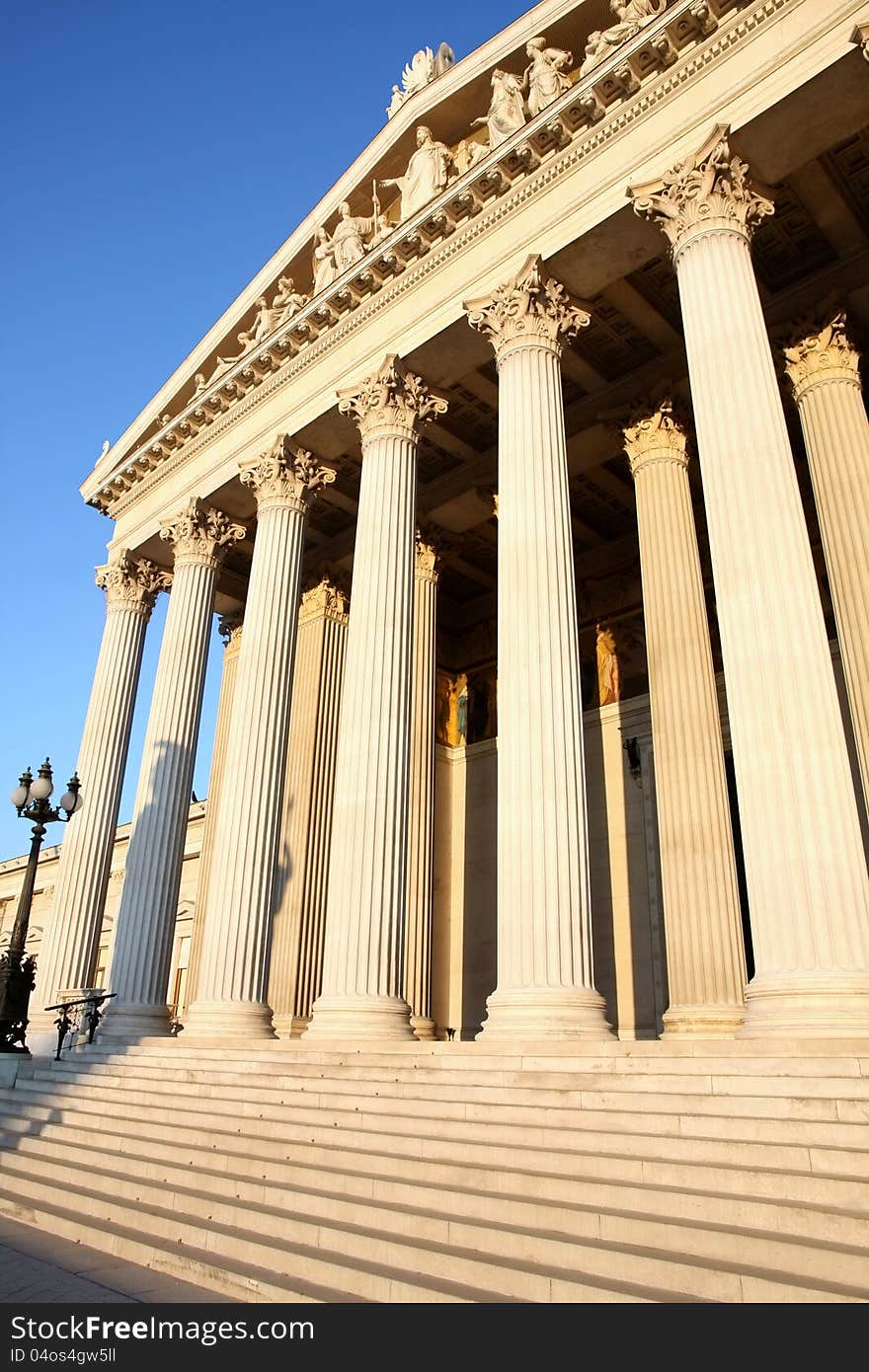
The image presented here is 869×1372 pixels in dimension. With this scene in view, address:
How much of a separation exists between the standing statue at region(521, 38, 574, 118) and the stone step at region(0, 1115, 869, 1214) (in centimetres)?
1653

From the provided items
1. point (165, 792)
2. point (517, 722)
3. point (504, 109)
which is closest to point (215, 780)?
point (165, 792)

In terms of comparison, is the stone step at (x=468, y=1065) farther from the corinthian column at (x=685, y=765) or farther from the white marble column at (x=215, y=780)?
the white marble column at (x=215, y=780)

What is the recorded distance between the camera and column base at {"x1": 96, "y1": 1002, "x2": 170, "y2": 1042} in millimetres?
18188

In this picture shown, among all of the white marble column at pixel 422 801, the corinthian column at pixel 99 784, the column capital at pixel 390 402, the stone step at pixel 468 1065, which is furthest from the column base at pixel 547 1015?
the corinthian column at pixel 99 784

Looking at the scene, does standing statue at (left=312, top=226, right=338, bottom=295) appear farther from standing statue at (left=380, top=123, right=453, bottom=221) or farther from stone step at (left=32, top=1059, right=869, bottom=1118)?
stone step at (left=32, top=1059, right=869, bottom=1118)

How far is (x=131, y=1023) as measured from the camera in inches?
725

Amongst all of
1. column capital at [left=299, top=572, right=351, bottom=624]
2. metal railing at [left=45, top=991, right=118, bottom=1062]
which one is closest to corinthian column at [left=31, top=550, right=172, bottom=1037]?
metal railing at [left=45, top=991, right=118, bottom=1062]

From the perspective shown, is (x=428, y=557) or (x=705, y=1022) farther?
(x=428, y=557)

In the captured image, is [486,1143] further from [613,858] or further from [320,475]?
[320,475]

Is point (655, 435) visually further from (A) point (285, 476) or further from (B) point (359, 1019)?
(B) point (359, 1019)

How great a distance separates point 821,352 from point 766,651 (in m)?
8.05

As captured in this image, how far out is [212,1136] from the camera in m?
10.3

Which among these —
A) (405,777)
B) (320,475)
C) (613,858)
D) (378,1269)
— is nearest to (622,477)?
(320,475)
